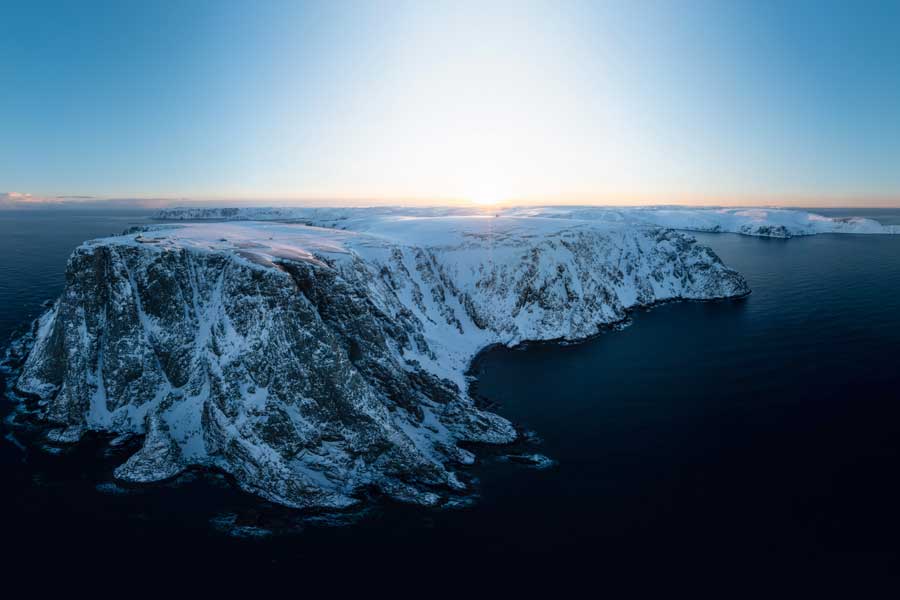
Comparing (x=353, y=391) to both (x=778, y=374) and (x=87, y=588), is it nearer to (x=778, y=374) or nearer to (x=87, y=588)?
(x=87, y=588)

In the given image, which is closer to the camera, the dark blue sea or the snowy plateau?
the dark blue sea

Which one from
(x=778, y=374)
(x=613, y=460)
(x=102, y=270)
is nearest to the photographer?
(x=613, y=460)

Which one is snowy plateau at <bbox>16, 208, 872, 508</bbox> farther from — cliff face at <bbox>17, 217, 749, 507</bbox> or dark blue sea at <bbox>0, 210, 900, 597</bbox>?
dark blue sea at <bbox>0, 210, 900, 597</bbox>

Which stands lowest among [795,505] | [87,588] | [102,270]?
[87,588]

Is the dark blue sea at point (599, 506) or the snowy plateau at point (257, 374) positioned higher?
the snowy plateau at point (257, 374)

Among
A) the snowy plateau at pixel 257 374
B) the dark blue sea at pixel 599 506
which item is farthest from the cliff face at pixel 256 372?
the dark blue sea at pixel 599 506

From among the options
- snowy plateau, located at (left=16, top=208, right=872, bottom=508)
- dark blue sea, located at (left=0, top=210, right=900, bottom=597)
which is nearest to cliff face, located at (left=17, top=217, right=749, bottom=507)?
snowy plateau, located at (left=16, top=208, right=872, bottom=508)

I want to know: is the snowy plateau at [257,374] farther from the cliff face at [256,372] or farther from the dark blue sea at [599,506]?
the dark blue sea at [599,506]

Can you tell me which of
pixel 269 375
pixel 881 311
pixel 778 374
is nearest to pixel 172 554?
pixel 269 375
